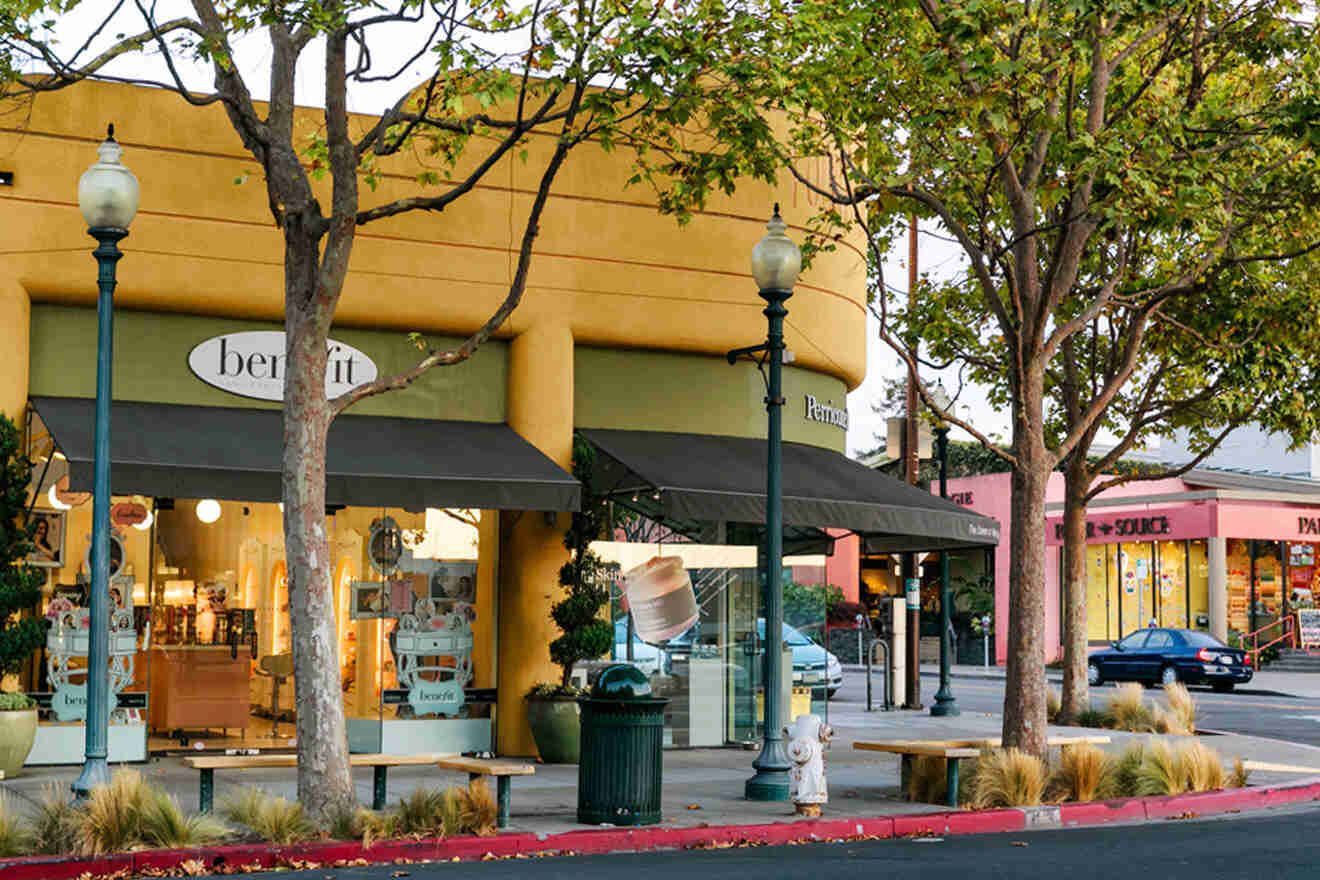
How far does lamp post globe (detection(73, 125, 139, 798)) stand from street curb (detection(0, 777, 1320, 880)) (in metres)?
0.97

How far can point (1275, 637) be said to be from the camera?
43062 mm

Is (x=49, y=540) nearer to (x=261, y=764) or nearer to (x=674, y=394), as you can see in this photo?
(x=261, y=764)

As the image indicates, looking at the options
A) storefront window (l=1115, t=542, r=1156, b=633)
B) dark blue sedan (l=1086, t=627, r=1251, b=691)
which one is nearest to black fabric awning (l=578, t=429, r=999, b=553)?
dark blue sedan (l=1086, t=627, r=1251, b=691)

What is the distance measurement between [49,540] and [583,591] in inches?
214

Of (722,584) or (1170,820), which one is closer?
(1170,820)

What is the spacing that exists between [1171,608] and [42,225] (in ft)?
119

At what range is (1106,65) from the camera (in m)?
15.6

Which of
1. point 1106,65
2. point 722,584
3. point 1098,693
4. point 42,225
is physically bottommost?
point 1098,693

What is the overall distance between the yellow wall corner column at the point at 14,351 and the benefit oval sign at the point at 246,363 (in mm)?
Answer: 1580

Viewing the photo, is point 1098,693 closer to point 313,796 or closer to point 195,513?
point 195,513

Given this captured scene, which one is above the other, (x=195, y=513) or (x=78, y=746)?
(x=195, y=513)

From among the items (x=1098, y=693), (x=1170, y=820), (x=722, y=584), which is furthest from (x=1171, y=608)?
(x=1170, y=820)

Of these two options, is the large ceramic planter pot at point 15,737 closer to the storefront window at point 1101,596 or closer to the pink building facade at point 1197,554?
the pink building facade at point 1197,554

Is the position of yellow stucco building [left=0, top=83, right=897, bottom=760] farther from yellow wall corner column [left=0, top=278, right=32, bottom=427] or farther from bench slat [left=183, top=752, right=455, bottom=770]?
bench slat [left=183, top=752, right=455, bottom=770]
